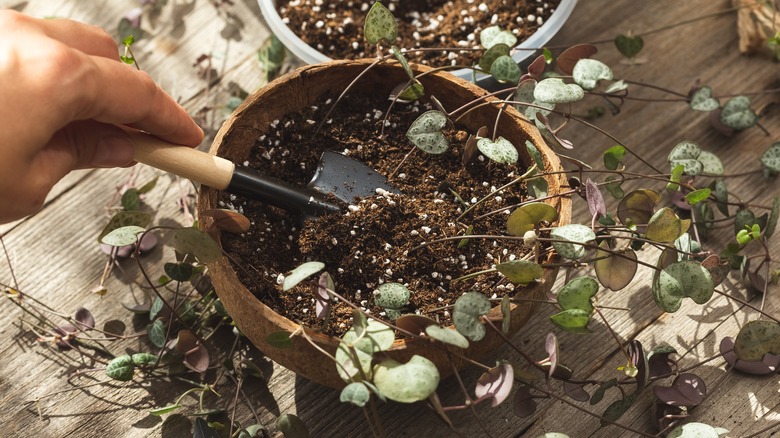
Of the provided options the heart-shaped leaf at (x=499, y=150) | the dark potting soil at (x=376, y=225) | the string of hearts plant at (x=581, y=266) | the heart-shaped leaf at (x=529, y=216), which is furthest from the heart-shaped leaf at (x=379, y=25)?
the heart-shaped leaf at (x=529, y=216)

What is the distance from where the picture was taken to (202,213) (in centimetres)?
98

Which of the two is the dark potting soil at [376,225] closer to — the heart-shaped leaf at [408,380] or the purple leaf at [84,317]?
the heart-shaped leaf at [408,380]

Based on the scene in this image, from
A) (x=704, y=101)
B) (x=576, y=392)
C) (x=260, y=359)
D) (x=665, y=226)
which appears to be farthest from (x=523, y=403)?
(x=704, y=101)

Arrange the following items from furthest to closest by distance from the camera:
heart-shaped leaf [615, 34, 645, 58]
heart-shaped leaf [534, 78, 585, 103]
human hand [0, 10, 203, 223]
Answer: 1. heart-shaped leaf [615, 34, 645, 58]
2. heart-shaped leaf [534, 78, 585, 103]
3. human hand [0, 10, 203, 223]

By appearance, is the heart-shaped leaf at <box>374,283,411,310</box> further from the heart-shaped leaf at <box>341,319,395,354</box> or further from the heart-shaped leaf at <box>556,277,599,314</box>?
the heart-shaped leaf at <box>556,277,599,314</box>

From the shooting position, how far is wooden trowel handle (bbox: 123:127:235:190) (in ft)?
3.14

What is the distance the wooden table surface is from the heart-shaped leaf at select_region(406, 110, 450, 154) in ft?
1.08

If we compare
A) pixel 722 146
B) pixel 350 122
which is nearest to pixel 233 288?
pixel 350 122

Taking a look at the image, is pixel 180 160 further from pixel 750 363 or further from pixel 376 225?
pixel 750 363

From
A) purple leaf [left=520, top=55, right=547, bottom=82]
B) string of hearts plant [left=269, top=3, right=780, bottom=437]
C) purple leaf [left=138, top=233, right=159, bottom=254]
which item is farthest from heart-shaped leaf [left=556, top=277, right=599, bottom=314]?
purple leaf [left=138, top=233, right=159, bottom=254]

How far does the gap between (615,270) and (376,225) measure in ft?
1.04

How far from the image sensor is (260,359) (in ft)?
3.76

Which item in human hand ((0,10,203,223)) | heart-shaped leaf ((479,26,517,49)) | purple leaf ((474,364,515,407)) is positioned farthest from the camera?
heart-shaped leaf ((479,26,517,49))

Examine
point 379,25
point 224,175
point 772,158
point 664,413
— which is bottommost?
point 664,413
